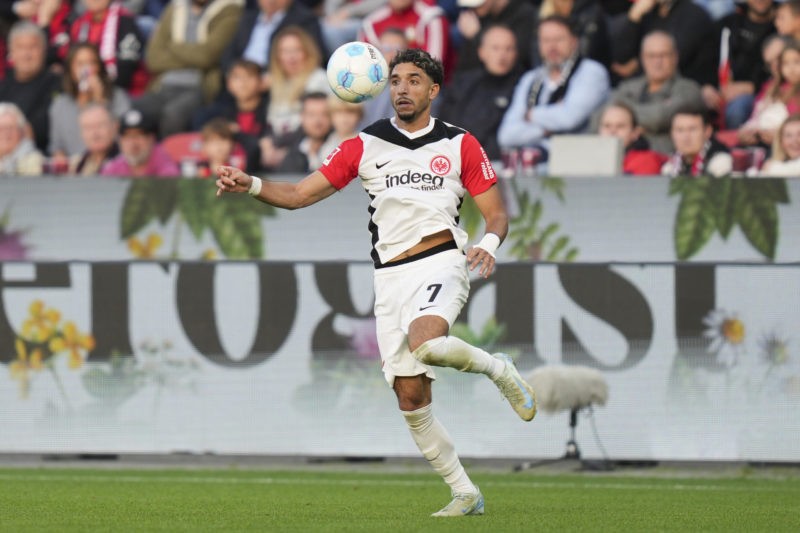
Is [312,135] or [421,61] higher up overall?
[421,61]

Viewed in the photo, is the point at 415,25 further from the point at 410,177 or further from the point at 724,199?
the point at 410,177

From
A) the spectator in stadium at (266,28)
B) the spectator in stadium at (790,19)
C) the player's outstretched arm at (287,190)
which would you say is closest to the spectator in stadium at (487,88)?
the spectator in stadium at (266,28)

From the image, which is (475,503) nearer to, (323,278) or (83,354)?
(323,278)

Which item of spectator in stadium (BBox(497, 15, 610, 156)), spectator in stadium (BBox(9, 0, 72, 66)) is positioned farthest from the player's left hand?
spectator in stadium (BBox(9, 0, 72, 66))

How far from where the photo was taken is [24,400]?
12.4m

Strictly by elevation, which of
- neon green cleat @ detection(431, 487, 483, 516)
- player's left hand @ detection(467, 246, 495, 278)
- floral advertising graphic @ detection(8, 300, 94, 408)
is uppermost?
player's left hand @ detection(467, 246, 495, 278)

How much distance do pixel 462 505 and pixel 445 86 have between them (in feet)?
25.5

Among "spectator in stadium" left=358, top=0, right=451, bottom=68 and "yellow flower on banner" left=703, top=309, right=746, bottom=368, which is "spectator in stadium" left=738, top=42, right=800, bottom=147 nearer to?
"yellow flower on banner" left=703, top=309, right=746, bottom=368

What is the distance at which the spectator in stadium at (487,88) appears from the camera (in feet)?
47.0

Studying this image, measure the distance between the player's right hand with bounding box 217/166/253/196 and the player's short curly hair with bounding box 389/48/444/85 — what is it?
40.1 inches

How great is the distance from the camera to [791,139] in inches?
489

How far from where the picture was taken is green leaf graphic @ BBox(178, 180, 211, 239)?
12.7 m

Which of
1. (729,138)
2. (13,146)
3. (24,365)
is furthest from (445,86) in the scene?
(24,365)

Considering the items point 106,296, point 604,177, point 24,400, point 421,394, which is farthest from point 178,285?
point 421,394
